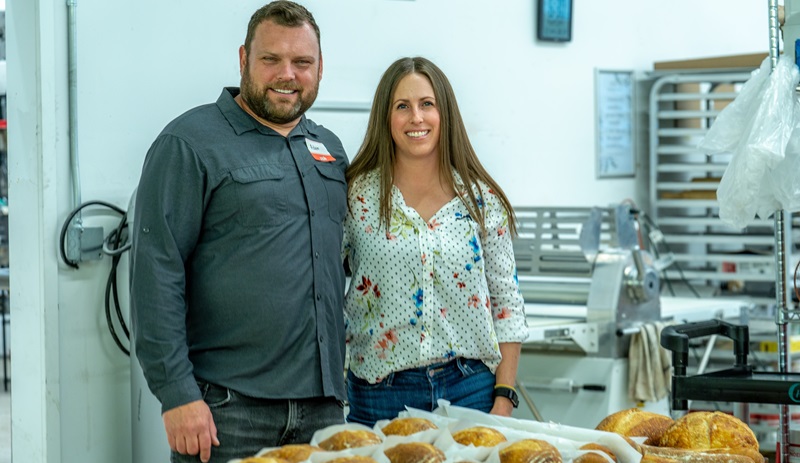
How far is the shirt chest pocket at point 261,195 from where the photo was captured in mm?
2127

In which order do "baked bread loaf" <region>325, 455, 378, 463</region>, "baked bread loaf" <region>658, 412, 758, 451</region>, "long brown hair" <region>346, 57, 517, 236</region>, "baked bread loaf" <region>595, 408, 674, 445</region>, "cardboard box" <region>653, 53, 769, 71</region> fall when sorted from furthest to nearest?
"cardboard box" <region>653, 53, 769, 71</region> → "long brown hair" <region>346, 57, 517, 236</region> → "baked bread loaf" <region>595, 408, 674, 445</region> → "baked bread loaf" <region>658, 412, 758, 451</region> → "baked bread loaf" <region>325, 455, 378, 463</region>

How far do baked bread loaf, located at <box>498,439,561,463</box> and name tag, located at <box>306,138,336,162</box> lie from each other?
32.7 inches

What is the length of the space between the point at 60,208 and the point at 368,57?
131 cm

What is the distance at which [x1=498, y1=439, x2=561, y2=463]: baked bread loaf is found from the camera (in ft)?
5.59

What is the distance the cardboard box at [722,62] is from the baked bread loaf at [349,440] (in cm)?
373

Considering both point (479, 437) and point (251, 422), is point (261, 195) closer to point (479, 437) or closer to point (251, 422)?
point (251, 422)

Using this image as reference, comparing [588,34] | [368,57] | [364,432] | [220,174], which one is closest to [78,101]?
[220,174]

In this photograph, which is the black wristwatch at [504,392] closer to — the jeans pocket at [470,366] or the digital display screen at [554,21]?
the jeans pocket at [470,366]

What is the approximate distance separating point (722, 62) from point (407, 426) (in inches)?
146

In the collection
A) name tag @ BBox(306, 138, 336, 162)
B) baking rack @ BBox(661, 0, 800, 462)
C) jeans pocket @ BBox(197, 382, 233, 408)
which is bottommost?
jeans pocket @ BBox(197, 382, 233, 408)

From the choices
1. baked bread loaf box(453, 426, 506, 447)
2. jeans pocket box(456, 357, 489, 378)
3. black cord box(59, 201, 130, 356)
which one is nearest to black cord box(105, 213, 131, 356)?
black cord box(59, 201, 130, 356)

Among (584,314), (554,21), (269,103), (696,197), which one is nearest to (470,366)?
(269,103)

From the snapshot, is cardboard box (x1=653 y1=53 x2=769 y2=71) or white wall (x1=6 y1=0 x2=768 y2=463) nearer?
white wall (x1=6 y1=0 x2=768 y2=463)

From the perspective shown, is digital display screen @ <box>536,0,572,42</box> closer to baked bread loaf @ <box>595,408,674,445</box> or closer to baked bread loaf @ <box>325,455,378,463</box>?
baked bread loaf @ <box>595,408,674,445</box>
